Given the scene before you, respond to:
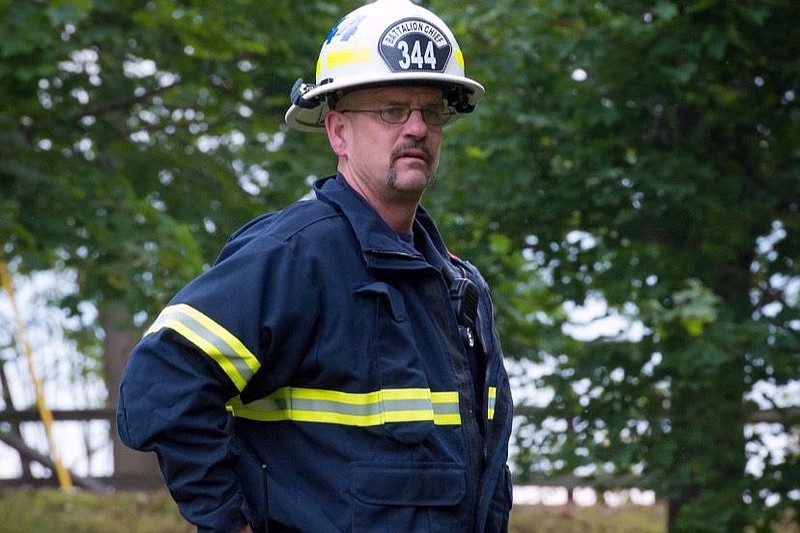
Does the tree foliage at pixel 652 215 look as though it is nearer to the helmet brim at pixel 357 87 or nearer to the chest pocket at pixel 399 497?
the helmet brim at pixel 357 87

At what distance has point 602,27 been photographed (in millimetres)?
8117

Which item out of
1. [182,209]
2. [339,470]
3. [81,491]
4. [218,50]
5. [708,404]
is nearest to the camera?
[339,470]

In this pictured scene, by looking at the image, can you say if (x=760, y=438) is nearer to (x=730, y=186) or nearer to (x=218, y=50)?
(x=730, y=186)

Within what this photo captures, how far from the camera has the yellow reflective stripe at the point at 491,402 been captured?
10.7 ft

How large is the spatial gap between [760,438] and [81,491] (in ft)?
24.6

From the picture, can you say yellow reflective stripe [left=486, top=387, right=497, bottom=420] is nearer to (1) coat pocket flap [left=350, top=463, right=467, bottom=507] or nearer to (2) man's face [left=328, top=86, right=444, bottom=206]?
(1) coat pocket flap [left=350, top=463, right=467, bottom=507]

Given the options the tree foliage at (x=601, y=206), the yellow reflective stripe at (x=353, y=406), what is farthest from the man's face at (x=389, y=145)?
the tree foliage at (x=601, y=206)

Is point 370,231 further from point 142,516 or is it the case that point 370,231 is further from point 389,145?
point 142,516

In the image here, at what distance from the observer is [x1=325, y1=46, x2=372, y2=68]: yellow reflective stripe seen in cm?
321

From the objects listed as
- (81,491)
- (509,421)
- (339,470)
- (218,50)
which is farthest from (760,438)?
(81,491)

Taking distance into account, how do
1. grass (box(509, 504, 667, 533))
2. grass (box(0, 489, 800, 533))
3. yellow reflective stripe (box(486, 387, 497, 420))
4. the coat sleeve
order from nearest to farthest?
1. the coat sleeve
2. yellow reflective stripe (box(486, 387, 497, 420))
3. grass (box(509, 504, 667, 533))
4. grass (box(0, 489, 800, 533))

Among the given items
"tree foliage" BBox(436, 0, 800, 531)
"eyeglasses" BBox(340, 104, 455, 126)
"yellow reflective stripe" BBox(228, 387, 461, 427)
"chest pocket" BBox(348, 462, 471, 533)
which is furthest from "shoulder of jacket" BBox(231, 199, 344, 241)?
"tree foliage" BBox(436, 0, 800, 531)

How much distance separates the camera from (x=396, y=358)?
304cm

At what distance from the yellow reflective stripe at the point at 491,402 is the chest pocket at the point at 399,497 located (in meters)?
0.28
